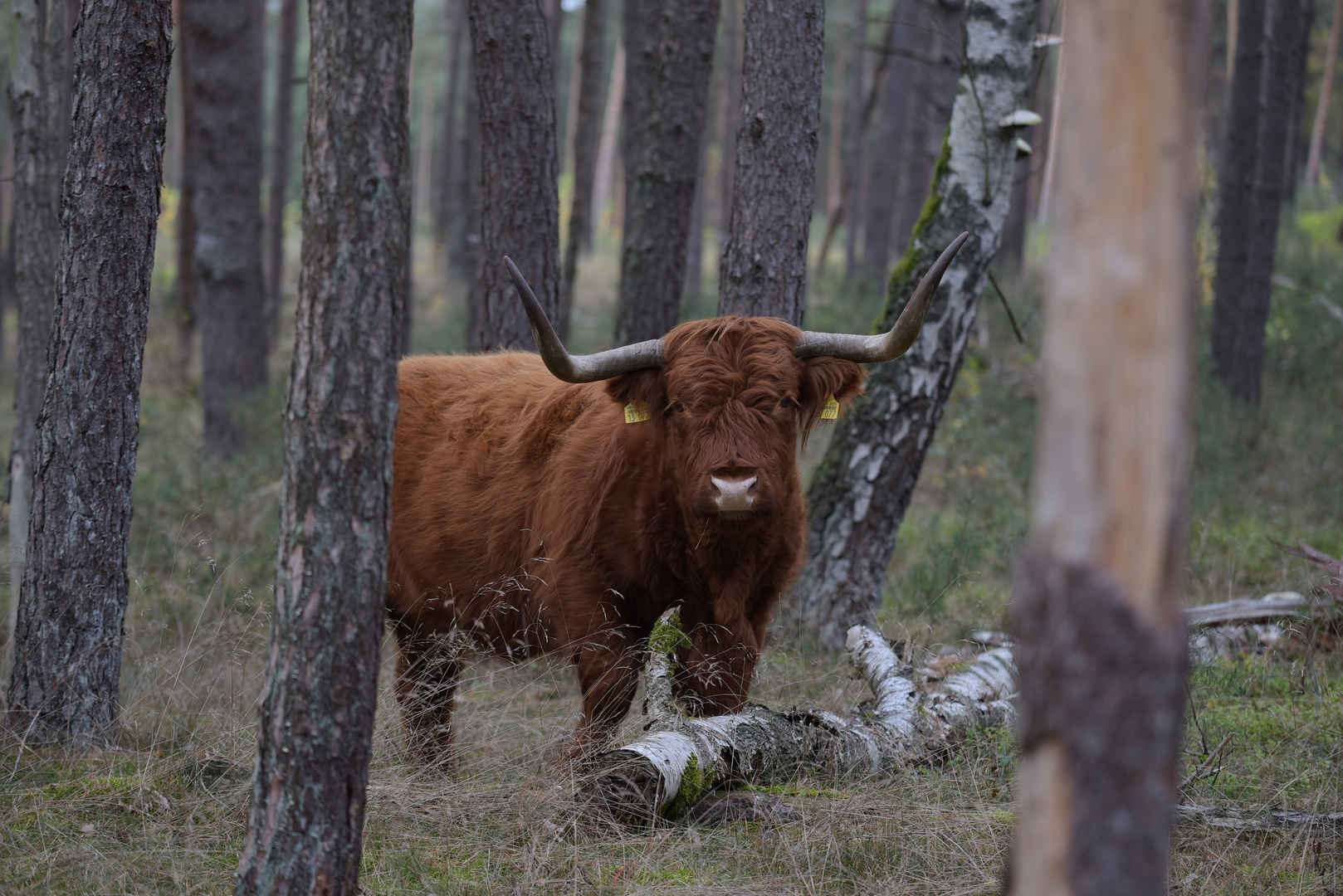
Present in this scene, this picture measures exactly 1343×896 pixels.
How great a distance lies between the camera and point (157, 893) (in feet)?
9.48

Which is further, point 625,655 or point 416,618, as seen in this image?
point 416,618

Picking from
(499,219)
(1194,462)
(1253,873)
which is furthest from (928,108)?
(1253,873)

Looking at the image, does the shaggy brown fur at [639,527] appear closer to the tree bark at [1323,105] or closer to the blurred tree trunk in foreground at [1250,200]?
the blurred tree trunk in foreground at [1250,200]

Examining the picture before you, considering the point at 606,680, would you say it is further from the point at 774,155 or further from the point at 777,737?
the point at 774,155

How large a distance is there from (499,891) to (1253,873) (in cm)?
235

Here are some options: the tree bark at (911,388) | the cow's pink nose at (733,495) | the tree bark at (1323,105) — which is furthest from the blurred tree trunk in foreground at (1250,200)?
the tree bark at (1323,105)

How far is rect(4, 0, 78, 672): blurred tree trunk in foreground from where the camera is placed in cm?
532

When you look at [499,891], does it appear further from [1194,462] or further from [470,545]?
[1194,462]

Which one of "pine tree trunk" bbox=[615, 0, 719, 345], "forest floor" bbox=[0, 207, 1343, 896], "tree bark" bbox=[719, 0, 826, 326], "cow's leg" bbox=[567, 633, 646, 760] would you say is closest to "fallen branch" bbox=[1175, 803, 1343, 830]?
"forest floor" bbox=[0, 207, 1343, 896]

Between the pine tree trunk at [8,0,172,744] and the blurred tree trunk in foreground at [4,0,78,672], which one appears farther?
the blurred tree trunk in foreground at [4,0,78,672]

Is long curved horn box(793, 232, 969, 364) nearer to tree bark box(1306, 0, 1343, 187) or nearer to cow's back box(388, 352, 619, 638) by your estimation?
cow's back box(388, 352, 619, 638)

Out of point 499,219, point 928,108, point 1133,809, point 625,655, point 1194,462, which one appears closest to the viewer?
point 1133,809

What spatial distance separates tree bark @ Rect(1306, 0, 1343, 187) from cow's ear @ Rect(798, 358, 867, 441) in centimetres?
3003

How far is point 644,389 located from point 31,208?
11.9 feet
